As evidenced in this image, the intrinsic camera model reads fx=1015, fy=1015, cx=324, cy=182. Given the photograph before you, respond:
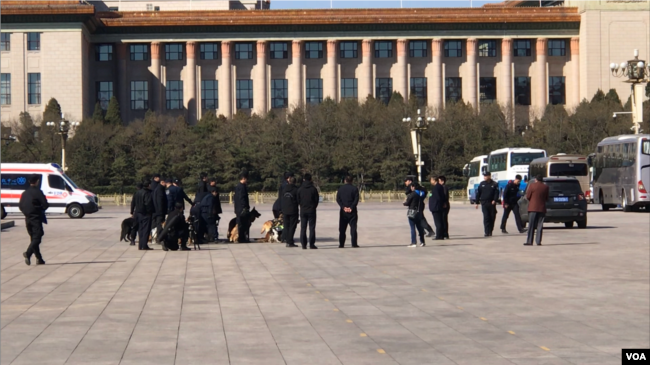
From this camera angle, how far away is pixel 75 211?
46844 millimetres

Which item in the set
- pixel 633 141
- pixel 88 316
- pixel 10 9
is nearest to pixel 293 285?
pixel 88 316

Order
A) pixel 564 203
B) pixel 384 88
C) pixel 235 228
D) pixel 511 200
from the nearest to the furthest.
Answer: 1. pixel 235 228
2. pixel 511 200
3. pixel 564 203
4. pixel 384 88

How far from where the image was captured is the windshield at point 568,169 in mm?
56781

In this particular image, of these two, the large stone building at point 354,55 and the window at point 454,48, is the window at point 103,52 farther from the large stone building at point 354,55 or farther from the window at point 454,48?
the window at point 454,48

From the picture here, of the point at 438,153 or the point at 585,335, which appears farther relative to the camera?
the point at 438,153

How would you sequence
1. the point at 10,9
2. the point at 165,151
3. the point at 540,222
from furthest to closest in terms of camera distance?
the point at 165,151 < the point at 540,222 < the point at 10,9

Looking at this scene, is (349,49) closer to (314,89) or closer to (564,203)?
(314,89)

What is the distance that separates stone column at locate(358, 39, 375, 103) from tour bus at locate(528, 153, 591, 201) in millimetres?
51269

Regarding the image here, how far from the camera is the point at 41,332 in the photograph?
9.10 metres

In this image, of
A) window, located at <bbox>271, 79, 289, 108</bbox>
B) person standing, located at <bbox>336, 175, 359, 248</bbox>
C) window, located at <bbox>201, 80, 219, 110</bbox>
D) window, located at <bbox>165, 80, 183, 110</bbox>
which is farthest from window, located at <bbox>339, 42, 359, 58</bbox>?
person standing, located at <bbox>336, 175, 359, 248</bbox>

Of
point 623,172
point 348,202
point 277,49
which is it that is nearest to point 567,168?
point 623,172

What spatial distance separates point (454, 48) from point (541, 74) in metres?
9.73

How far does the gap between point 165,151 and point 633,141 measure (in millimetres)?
43107

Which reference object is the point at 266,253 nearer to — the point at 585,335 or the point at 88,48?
the point at 585,335
